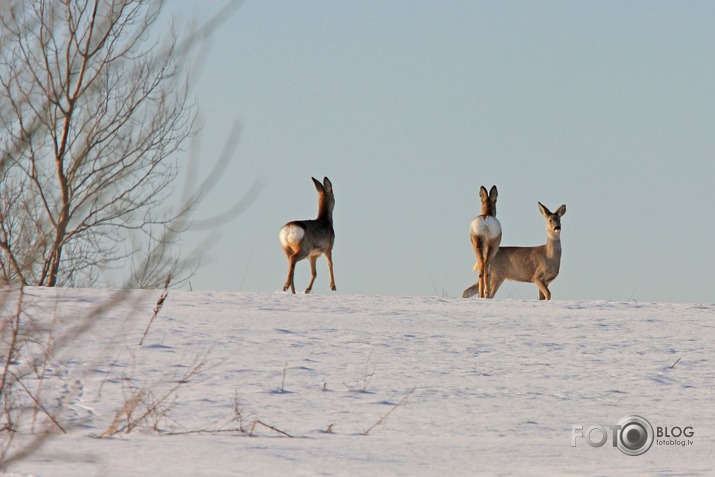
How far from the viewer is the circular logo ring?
213 inches

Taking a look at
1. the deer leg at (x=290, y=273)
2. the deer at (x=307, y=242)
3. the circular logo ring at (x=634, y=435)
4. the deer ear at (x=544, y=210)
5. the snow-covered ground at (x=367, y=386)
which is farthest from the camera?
the deer ear at (x=544, y=210)

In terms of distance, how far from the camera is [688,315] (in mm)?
9891

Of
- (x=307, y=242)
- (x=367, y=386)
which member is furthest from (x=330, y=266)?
(x=367, y=386)

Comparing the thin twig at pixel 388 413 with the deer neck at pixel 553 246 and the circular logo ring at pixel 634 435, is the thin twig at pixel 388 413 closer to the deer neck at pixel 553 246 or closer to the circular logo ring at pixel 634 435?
the circular logo ring at pixel 634 435

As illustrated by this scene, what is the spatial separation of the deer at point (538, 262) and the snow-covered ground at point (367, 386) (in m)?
6.64

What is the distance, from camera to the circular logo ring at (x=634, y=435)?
17.7 ft

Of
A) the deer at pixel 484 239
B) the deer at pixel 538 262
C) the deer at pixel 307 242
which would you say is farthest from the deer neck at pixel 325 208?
the deer at pixel 538 262

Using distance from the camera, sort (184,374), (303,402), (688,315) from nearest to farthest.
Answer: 1. (303,402)
2. (184,374)
3. (688,315)

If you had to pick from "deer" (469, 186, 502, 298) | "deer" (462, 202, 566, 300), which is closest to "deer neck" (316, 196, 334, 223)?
"deer" (469, 186, 502, 298)

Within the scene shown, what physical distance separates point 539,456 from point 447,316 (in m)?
4.20

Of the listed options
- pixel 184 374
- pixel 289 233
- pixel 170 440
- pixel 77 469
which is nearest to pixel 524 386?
pixel 184 374

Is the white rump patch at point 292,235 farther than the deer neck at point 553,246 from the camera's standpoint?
No

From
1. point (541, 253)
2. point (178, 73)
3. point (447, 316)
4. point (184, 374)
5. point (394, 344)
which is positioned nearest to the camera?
point (178, 73)

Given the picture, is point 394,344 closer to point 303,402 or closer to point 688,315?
point 303,402
